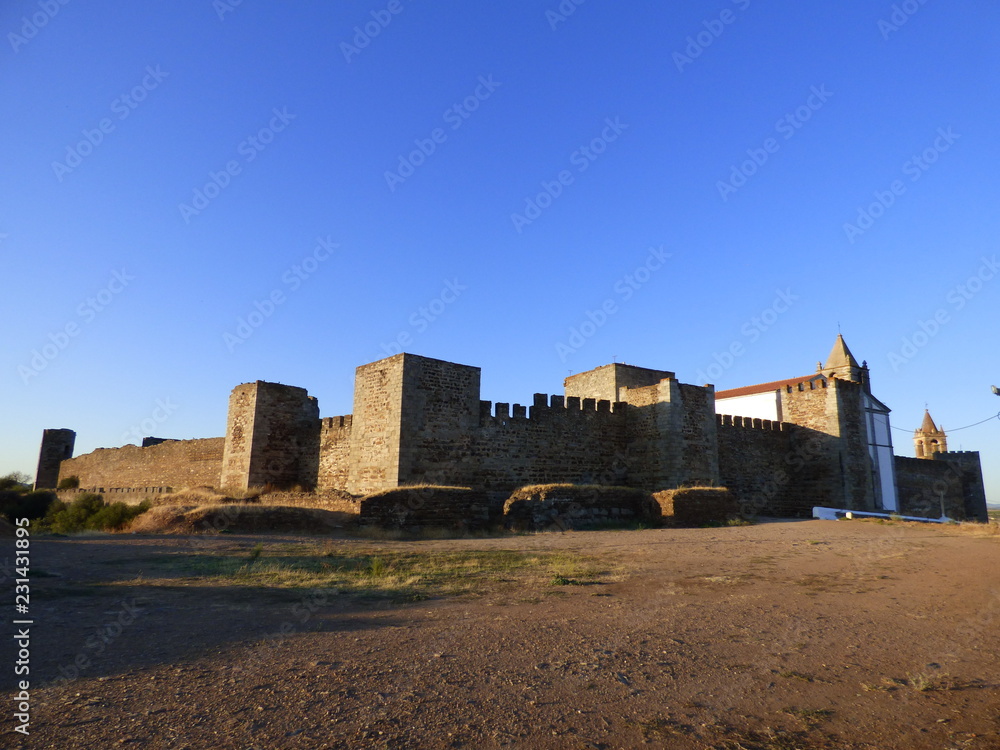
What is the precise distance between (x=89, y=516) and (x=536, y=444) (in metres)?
13.5

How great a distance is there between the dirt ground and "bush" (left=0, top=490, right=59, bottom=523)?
1804cm

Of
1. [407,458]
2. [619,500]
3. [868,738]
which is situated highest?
[407,458]

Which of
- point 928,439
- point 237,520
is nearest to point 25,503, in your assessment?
point 237,520

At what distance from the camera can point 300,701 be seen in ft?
10.3

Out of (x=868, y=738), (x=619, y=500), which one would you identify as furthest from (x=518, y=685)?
(x=619, y=500)

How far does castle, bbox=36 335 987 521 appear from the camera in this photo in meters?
17.4

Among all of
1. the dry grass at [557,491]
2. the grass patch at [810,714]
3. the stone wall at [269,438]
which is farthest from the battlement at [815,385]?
the grass patch at [810,714]

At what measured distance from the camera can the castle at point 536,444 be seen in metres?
17.4

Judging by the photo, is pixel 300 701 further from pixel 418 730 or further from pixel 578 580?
pixel 578 580

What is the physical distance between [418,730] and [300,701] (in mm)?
720

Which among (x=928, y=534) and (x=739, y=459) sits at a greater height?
(x=739, y=459)

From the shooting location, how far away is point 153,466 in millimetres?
27172

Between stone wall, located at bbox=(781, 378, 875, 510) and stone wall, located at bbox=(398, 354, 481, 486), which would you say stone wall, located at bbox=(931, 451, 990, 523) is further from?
stone wall, located at bbox=(398, 354, 481, 486)

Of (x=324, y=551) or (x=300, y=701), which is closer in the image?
(x=300, y=701)
